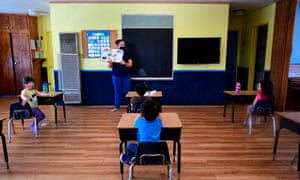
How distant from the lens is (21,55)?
6.88 meters

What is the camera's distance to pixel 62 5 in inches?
209

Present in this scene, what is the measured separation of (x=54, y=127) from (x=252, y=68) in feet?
18.7

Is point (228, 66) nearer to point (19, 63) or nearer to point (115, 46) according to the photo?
point (115, 46)

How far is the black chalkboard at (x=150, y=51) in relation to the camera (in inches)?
215

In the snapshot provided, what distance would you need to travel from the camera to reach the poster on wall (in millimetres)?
5414

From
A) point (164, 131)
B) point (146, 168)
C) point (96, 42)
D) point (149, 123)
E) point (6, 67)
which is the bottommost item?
point (146, 168)

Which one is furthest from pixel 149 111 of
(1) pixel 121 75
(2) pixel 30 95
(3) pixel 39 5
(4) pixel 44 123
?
(3) pixel 39 5

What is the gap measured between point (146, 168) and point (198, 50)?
3.63m

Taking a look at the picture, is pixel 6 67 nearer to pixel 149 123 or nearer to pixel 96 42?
pixel 96 42

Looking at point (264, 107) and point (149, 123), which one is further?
point (264, 107)

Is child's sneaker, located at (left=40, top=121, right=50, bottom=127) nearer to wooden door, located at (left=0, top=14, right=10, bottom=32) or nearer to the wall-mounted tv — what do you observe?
the wall-mounted tv

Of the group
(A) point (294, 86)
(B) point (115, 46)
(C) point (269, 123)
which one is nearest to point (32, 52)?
(B) point (115, 46)

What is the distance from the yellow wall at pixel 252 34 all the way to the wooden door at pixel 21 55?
671cm

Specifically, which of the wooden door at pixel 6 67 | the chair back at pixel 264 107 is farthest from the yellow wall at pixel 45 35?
the chair back at pixel 264 107
